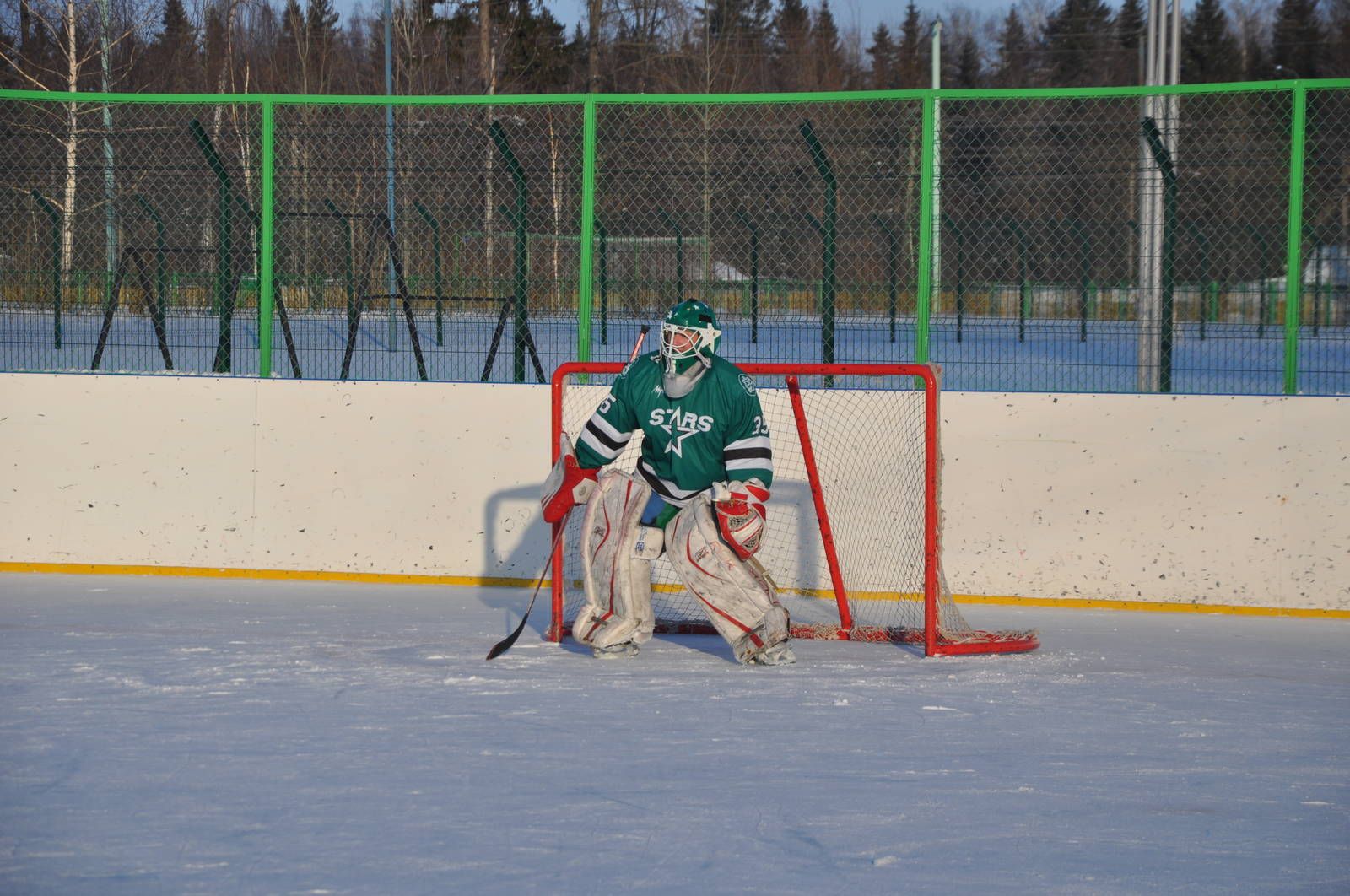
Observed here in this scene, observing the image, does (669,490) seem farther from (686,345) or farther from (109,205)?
(109,205)

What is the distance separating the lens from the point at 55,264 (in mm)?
9133

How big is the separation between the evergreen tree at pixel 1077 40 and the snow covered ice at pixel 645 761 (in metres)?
58.3

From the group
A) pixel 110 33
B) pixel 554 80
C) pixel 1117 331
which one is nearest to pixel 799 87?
pixel 554 80

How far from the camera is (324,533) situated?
7.70 m

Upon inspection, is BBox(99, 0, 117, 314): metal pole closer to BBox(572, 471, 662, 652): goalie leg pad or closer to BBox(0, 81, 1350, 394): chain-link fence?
BBox(0, 81, 1350, 394): chain-link fence

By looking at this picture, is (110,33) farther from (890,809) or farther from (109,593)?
(890,809)

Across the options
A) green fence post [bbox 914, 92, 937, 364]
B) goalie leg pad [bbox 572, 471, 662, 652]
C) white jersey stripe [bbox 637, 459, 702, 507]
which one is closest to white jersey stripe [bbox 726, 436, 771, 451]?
white jersey stripe [bbox 637, 459, 702, 507]

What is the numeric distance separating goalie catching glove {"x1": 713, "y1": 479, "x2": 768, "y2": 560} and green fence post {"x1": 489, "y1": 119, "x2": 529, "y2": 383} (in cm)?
246

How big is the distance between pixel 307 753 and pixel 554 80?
39806 mm

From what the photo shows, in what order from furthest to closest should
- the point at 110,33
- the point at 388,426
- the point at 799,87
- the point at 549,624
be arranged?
1. the point at 799,87
2. the point at 110,33
3. the point at 388,426
4. the point at 549,624

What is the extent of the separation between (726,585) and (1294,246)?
11.1 feet

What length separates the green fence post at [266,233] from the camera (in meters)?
7.89

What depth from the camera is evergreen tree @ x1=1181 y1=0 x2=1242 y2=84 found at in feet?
208

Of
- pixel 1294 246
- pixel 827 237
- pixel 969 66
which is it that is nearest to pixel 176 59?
pixel 827 237
